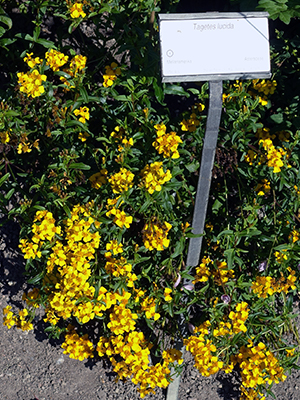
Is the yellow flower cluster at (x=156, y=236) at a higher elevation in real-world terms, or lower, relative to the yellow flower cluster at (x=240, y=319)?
higher

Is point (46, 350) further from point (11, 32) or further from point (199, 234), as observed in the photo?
point (11, 32)

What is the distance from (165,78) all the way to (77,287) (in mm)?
974

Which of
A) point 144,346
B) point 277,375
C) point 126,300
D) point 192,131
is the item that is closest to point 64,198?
point 126,300

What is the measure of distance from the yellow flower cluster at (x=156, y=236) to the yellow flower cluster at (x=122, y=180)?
8.1 inches

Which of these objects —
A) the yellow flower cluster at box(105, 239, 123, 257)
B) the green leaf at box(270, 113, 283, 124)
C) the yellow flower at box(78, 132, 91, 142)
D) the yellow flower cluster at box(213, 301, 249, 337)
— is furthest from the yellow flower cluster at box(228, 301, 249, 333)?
the yellow flower at box(78, 132, 91, 142)

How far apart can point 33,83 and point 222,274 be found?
1315 mm

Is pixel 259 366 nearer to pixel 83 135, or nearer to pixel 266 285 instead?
pixel 266 285

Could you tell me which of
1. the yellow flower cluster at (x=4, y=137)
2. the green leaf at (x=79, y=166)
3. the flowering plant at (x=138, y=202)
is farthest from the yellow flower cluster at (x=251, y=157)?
the yellow flower cluster at (x=4, y=137)

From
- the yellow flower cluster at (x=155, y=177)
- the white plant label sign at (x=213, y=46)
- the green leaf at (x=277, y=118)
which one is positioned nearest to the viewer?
the white plant label sign at (x=213, y=46)

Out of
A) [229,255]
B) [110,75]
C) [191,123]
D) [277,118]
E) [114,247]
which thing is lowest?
[229,255]

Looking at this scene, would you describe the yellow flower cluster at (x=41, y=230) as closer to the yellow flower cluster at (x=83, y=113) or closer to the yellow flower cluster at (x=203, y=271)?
the yellow flower cluster at (x=83, y=113)

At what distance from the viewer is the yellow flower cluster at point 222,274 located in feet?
6.80

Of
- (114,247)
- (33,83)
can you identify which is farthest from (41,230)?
(33,83)

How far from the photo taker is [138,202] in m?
1.91
